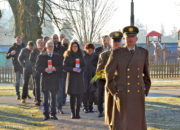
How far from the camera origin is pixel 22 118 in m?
9.24

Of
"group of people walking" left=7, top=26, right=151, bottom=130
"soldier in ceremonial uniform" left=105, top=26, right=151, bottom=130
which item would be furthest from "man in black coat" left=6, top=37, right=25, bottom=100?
"soldier in ceremonial uniform" left=105, top=26, right=151, bottom=130

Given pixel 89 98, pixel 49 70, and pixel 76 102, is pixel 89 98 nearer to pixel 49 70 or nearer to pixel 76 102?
pixel 76 102

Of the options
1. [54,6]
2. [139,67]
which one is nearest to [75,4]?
[54,6]

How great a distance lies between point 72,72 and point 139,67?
3922 mm

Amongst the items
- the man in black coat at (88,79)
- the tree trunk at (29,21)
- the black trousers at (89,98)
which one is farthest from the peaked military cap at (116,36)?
the tree trunk at (29,21)

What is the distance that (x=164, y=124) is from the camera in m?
8.19

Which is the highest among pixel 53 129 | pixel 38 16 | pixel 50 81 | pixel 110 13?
pixel 110 13

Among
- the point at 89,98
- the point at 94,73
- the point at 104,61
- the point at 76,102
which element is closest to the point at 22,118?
the point at 76,102

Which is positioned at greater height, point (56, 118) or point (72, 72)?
point (72, 72)

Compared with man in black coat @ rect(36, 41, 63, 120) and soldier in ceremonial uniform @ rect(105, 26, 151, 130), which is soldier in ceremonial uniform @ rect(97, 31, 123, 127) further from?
man in black coat @ rect(36, 41, 63, 120)

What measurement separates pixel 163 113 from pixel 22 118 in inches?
156

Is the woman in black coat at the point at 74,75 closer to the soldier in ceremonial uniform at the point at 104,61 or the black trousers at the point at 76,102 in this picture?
the black trousers at the point at 76,102

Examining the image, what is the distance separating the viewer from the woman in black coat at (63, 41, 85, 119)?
29.5 feet

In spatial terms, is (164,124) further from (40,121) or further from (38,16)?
(38,16)
